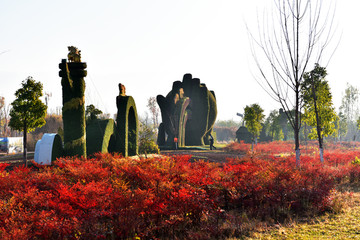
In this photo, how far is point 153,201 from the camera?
14.7 ft

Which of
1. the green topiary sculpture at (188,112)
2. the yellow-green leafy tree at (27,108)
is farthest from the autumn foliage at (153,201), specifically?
the green topiary sculpture at (188,112)

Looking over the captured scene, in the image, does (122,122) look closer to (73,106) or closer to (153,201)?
(73,106)

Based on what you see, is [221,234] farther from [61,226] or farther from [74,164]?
[74,164]

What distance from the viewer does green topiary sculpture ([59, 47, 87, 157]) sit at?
11.5 meters

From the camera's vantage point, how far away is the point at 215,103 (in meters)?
30.7

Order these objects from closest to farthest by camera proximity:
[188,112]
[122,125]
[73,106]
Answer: [73,106] → [122,125] → [188,112]

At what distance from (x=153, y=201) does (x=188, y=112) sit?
83.1ft

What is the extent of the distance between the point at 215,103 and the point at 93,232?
27.6 metres

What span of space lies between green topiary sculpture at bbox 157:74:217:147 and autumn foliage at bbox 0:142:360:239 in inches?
757

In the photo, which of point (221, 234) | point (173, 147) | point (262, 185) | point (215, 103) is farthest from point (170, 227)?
point (215, 103)

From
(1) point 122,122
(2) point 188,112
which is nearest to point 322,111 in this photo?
(1) point 122,122

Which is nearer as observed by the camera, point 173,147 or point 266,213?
point 266,213

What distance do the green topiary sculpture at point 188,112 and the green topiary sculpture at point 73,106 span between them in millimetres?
14778

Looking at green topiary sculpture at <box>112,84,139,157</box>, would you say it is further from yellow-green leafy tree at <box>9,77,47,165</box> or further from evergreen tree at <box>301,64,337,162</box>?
evergreen tree at <box>301,64,337,162</box>
